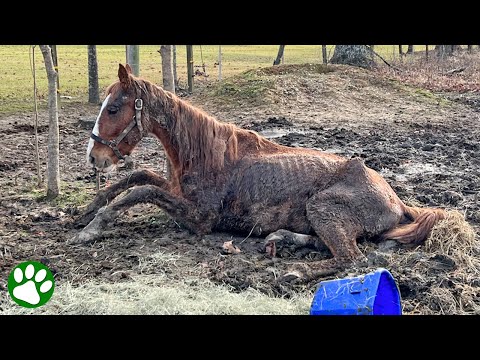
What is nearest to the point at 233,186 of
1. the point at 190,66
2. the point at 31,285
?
the point at 31,285

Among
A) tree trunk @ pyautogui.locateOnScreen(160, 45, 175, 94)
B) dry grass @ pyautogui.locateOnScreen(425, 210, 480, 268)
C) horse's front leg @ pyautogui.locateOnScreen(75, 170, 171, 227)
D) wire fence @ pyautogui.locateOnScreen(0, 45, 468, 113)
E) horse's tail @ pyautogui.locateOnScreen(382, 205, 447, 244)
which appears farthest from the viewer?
wire fence @ pyautogui.locateOnScreen(0, 45, 468, 113)

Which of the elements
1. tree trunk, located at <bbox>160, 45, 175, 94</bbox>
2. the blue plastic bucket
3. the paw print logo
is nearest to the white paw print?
the paw print logo

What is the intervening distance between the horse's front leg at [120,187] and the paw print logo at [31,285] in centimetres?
144

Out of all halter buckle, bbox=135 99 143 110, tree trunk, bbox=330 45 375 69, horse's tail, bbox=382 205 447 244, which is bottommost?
horse's tail, bbox=382 205 447 244

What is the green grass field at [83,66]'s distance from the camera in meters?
16.1

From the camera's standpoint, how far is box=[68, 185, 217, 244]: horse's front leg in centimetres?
625

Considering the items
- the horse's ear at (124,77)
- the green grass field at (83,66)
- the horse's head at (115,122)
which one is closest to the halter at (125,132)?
the horse's head at (115,122)

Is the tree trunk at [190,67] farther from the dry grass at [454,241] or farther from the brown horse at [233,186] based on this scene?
the dry grass at [454,241]

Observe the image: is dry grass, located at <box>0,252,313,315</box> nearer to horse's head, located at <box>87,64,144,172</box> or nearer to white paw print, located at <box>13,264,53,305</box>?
white paw print, located at <box>13,264,53,305</box>

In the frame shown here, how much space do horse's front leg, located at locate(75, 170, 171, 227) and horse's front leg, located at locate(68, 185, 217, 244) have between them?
34 cm

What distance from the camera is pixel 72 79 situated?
19406 millimetres

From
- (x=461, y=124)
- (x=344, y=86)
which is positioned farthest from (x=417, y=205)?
(x=344, y=86)
